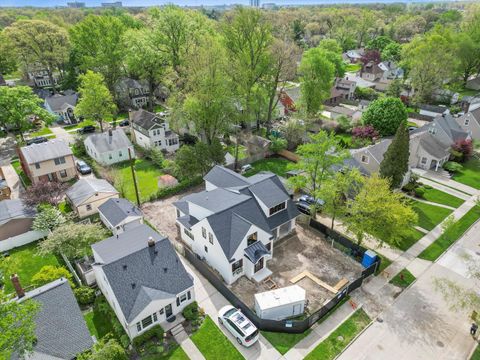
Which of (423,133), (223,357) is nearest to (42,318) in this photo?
(223,357)

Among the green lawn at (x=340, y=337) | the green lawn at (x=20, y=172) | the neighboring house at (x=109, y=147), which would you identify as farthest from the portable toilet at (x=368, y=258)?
the green lawn at (x=20, y=172)

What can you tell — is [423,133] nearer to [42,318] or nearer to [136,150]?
[136,150]

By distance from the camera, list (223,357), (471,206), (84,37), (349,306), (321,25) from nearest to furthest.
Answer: (223,357) → (349,306) → (471,206) → (84,37) → (321,25)

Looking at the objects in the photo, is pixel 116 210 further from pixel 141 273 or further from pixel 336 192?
pixel 336 192

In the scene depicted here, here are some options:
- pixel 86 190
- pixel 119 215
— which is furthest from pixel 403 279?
pixel 86 190

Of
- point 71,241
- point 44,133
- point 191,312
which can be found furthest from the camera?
point 44,133

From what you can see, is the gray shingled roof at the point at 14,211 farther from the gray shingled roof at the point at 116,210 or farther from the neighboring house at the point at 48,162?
the neighboring house at the point at 48,162

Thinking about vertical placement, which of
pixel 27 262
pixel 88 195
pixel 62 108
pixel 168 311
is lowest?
pixel 27 262
